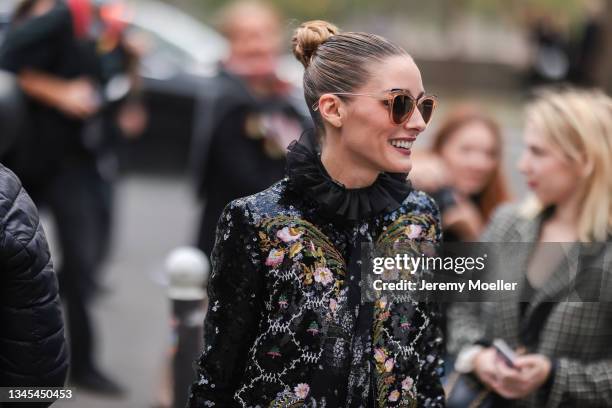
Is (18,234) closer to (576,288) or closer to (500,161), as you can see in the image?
(576,288)

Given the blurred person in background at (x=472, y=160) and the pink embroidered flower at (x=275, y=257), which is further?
the blurred person in background at (x=472, y=160)

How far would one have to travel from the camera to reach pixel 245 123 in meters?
5.55

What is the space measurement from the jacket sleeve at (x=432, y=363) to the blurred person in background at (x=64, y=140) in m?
3.27

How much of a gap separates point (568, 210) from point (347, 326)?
4.87 feet

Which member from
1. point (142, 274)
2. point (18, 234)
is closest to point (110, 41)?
point (142, 274)

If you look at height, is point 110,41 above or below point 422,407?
above

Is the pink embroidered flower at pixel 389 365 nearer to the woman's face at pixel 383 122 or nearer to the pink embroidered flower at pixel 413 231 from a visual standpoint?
the pink embroidered flower at pixel 413 231

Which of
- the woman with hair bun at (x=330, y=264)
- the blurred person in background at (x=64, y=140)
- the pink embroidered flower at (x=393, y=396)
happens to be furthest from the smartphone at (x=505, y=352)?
the blurred person in background at (x=64, y=140)

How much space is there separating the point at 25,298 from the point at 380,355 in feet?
2.99

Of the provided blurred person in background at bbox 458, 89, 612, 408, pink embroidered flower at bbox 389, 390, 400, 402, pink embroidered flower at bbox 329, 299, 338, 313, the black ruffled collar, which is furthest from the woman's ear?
blurred person in background at bbox 458, 89, 612, 408

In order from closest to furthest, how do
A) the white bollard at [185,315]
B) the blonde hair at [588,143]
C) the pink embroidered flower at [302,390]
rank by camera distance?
the pink embroidered flower at [302,390] < the blonde hair at [588,143] < the white bollard at [185,315]

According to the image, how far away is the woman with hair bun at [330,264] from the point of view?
2668 millimetres

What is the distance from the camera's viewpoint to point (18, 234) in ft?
8.86

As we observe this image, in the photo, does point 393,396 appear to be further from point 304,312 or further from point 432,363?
point 304,312
